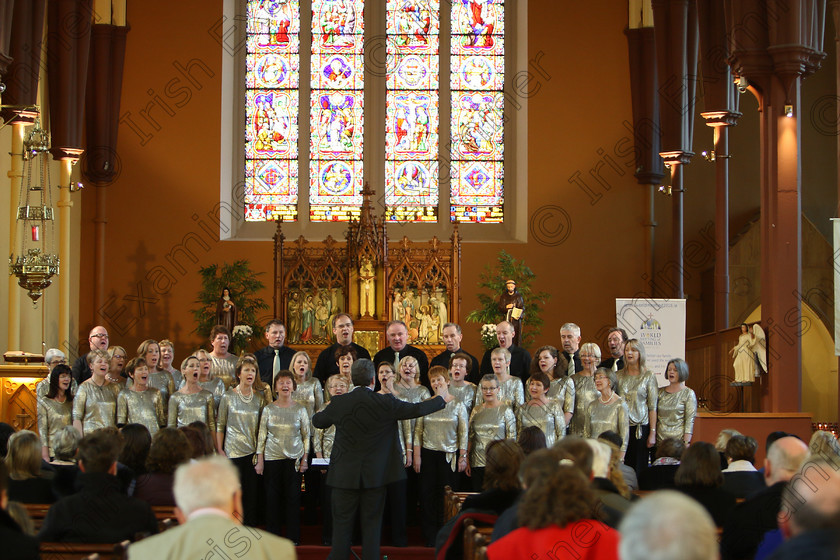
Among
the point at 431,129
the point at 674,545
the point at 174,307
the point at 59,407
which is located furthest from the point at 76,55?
the point at 674,545

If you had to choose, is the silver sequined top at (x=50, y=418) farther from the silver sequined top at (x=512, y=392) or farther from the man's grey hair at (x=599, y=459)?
the man's grey hair at (x=599, y=459)

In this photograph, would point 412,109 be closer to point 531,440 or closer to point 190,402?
point 190,402

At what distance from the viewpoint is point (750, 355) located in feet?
34.7

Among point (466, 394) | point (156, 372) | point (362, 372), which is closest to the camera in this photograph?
point (362, 372)

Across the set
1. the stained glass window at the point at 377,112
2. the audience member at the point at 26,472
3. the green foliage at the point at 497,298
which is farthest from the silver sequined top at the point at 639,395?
the stained glass window at the point at 377,112

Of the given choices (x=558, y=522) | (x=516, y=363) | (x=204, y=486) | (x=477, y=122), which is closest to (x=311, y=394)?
(x=516, y=363)

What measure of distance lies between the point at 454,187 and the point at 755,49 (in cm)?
626

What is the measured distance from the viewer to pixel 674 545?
223 cm

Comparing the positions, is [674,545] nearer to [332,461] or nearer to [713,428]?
[332,461]

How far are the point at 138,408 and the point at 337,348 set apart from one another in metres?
1.75

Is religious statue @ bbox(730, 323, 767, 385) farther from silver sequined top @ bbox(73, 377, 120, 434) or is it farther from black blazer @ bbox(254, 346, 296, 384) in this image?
silver sequined top @ bbox(73, 377, 120, 434)

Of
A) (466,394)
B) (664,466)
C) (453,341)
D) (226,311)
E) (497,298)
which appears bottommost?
(664,466)

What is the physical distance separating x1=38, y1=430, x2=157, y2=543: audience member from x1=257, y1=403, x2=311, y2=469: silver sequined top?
336cm

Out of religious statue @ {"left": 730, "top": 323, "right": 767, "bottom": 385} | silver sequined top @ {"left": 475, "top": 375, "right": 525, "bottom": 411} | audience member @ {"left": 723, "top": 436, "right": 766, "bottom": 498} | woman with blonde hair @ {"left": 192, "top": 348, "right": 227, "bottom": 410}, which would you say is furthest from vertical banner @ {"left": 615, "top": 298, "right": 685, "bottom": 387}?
audience member @ {"left": 723, "top": 436, "right": 766, "bottom": 498}
